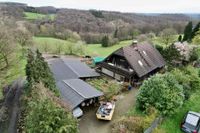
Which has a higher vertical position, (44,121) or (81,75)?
(44,121)

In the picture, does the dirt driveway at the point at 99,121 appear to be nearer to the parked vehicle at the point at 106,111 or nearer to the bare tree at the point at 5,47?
the parked vehicle at the point at 106,111

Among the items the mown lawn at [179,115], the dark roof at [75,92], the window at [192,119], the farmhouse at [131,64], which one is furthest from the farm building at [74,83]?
the window at [192,119]

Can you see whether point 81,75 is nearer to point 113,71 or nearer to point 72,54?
point 113,71

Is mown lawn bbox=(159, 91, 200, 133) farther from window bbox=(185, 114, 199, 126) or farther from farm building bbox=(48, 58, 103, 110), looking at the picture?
farm building bbox=(48, 58, 103, 110)

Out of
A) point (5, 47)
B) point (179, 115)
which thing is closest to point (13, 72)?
point (5, 47)

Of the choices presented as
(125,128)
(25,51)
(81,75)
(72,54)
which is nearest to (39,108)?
(125,128)

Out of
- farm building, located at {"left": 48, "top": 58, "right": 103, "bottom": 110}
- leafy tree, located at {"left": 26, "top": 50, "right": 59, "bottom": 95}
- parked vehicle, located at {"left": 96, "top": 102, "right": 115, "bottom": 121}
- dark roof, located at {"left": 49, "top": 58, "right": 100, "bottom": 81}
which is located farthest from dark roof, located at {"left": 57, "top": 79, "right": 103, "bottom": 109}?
dark roof, located at {"left": 49, "top": 58, "right": 100, "bottom": 81}
